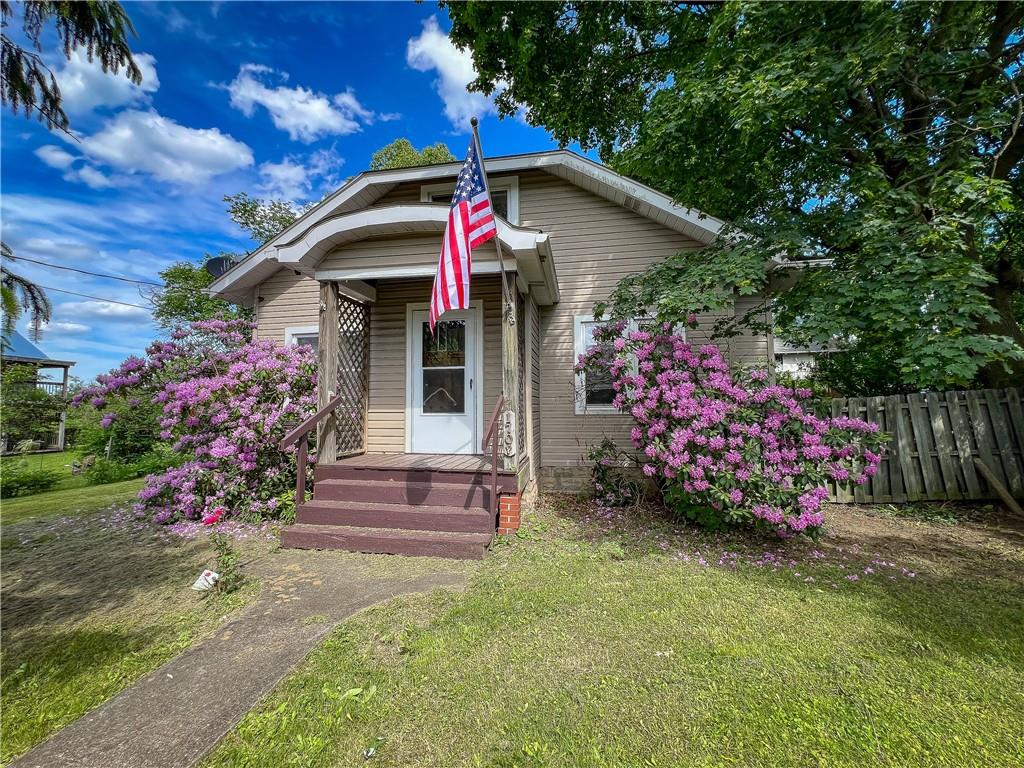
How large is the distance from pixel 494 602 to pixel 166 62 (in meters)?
9.05

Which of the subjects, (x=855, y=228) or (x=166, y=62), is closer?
(x=855, y=228)

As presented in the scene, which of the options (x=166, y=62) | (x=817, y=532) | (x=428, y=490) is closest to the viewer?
(x=817, y=532)

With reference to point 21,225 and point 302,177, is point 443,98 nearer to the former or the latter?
point 21,225

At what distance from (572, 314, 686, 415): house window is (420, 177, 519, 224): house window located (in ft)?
6.88

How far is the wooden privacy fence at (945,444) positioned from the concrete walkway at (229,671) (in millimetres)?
6187

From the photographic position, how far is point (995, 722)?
1896mm

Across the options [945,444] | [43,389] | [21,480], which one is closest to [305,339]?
[21,480]

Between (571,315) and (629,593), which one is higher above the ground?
(571,315)

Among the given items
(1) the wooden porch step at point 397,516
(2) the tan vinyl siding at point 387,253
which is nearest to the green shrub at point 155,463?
(1) the wooden porch step at point 397,516

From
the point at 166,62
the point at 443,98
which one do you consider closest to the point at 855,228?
the point at 443,98

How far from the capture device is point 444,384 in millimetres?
6262

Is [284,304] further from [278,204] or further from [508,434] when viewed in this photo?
[278,204]

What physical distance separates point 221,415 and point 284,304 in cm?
306

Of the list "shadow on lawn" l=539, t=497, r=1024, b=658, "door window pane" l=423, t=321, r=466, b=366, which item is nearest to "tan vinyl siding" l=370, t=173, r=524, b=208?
"door window pane" l=423, t=321, r=466, b=366
